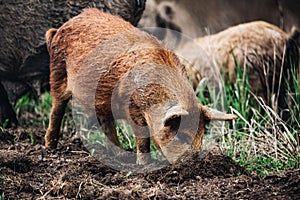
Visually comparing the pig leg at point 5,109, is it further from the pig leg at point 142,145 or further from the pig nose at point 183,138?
the pig nose at point 183,138

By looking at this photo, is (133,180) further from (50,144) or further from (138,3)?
(138,3)

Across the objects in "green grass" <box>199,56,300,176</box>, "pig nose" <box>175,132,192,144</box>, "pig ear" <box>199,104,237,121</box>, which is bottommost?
"green grass" <box>199,56,300,176</box>

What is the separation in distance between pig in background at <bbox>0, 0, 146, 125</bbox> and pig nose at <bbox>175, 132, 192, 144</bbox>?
2330 millimetres

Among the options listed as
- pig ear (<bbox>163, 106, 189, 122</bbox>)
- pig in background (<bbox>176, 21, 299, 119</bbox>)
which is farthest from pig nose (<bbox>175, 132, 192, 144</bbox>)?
pig in background (<bbox>176, 21, 299, 119</bbox>)

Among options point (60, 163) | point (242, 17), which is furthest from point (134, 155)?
point (242, 17)

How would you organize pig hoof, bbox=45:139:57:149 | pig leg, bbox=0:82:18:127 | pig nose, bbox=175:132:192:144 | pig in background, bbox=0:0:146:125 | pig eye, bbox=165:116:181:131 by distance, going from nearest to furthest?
1. pig eye, bbox=165:116:181:131
2. pig nose, bbox=175:132:192:144
3. pig hoof, bbox=45:139:57:149
4. pig in background, bbox=0:0:146:125
5. pig leg, bbox=0:82:18:127

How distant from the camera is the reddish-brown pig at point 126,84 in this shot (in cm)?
495

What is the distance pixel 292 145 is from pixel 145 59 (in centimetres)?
156

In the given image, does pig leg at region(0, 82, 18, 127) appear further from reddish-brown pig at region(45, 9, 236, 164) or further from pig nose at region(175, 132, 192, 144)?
pig nose at region(175, 132, 192, 144)

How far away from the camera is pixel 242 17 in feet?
37.0

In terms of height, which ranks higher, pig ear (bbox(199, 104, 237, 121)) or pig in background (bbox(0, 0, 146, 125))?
pig in background (bbox(0, 0, 146, 125))

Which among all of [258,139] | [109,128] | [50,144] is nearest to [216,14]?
[258,139]

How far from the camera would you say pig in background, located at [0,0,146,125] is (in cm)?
664

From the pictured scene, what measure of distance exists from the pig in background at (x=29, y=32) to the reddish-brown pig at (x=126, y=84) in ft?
2.30
